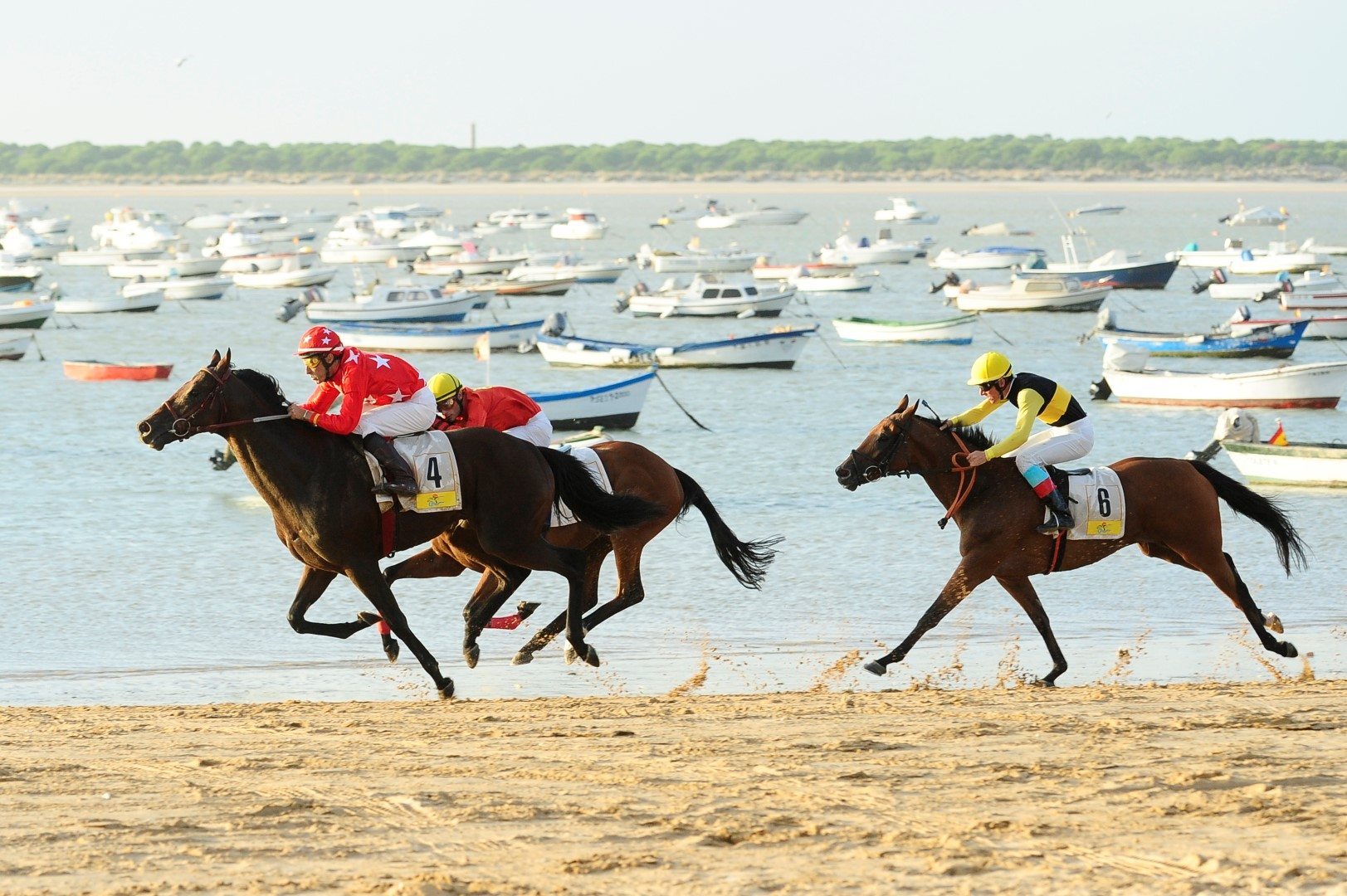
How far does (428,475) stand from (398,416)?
1.64 feet

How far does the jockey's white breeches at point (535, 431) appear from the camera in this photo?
13234mm

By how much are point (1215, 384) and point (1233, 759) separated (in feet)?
84.5

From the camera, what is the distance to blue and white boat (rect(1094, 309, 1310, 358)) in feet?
133

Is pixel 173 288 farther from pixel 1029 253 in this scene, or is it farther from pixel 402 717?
pixel 402 717

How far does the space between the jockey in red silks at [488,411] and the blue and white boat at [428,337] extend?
3553 cm

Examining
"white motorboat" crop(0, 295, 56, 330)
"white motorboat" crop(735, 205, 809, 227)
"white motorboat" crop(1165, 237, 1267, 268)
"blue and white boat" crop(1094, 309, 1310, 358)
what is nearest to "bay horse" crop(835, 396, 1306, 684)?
"blue and white boat" crop(1094, 309, 1310, 358)

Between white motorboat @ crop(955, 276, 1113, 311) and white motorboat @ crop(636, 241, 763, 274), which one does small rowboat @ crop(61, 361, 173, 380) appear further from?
white motorboat @ crop(636, 241, 763, 274)

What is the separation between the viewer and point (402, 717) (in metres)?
10.5

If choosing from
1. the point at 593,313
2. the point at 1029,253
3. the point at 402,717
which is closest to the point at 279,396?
the point at 402,717

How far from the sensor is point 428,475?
1148cm

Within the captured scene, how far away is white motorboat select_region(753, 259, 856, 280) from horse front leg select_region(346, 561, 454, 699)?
64.9 metres

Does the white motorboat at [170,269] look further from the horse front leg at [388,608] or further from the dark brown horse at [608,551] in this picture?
the horse front leg at [388,608]

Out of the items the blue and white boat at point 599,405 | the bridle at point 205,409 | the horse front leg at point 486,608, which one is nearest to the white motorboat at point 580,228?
the blue and white boat at point 599,405

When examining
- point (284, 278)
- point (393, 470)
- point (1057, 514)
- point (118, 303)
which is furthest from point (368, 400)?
point (284, 278)
